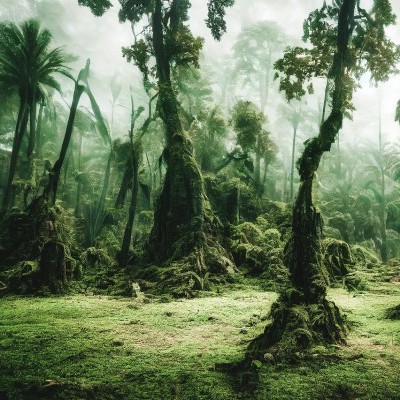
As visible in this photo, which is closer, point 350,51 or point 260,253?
point 350,51

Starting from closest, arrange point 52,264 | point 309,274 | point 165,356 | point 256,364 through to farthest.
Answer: point 256,364
point 165,356
point 309,274
point 52,264

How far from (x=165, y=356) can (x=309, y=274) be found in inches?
91.3

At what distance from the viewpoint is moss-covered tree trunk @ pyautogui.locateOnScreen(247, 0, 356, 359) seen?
14.0ft

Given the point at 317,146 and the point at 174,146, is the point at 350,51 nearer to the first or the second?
the point at 317,146

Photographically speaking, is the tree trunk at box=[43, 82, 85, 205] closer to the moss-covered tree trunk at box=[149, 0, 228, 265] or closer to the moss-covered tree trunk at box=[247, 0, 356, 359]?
the moss-covered tree trunk at box=[149, 0, 228, 265]

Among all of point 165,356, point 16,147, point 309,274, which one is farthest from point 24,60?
point 309,274

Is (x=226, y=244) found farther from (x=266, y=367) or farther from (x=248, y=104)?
(x=248, y=104)

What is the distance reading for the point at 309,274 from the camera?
493 cm

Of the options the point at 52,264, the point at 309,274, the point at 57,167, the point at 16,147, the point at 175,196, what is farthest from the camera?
the point at 16,147

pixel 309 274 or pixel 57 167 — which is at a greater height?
pixel 57 167

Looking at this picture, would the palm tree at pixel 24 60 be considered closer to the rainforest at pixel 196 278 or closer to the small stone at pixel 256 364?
the rainforest at pixel 196 278

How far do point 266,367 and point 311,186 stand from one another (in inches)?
114

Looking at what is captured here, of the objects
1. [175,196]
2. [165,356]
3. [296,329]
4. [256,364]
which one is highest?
[175,196]

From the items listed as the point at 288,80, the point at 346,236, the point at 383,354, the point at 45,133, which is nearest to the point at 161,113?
the point at 288,80
